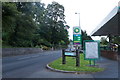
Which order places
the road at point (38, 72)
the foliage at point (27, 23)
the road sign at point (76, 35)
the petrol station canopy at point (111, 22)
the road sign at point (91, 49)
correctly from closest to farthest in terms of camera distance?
the road at point (38, 72) < the road sign at point (91, 49) < the petrol station canopy at point (111, 22) < the road sign at point (76, 35) < the foliage at point (27, 23)

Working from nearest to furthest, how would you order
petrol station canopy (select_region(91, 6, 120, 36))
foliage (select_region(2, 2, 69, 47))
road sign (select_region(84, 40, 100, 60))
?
road sign (select_region(84, 40, 100, 60)), petrol station canopy (select_region(91, 6, 120, 36)), foliage (select_region(2, 2, 69, 47))

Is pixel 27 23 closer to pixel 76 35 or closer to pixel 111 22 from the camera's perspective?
pixel 76 35

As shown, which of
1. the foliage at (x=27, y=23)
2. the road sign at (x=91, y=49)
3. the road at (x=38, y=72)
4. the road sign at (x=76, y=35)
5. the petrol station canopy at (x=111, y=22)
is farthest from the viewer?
the foliage at (x=27, y=23)

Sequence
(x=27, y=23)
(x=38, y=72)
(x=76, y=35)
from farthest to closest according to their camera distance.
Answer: (x=27, y=23) → (x=76, y=35) → (x=38, y=72)

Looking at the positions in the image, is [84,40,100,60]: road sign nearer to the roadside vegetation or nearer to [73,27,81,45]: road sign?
[73,27,81,45]: road sign

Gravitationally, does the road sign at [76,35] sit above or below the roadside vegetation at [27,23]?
below

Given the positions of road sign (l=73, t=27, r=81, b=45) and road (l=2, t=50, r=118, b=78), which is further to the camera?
road sign (l=73, t=27, r=81, b=45)

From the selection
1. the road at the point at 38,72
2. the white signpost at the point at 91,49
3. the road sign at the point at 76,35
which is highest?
the road sign at the point at 76,35

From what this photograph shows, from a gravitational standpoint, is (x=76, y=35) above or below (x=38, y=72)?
above

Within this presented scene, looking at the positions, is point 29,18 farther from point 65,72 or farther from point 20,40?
point 65,72

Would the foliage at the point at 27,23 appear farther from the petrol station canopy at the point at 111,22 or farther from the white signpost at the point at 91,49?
the white signpost at the point at 91,49

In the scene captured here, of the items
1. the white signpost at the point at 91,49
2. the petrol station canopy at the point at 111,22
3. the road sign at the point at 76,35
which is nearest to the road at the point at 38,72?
the white signpost at the point at 91,49

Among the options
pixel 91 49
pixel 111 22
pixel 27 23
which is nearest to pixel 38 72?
pixel 91 49

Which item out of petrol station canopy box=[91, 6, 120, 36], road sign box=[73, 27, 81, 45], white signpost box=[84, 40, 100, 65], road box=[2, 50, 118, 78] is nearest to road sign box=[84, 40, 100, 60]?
white signpost box=[84, 40, 100, 65]
